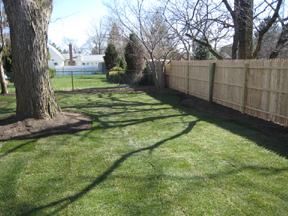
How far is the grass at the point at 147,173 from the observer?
284cm

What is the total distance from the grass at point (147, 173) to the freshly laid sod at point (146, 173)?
0.01 meters

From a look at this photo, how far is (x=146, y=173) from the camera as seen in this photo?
12.0ft

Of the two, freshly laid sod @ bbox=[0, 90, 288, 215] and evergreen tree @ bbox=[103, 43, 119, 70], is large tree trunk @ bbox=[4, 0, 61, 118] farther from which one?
evergreen tree @ bbox=[103, 43, 119, 70]

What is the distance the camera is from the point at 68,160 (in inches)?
164

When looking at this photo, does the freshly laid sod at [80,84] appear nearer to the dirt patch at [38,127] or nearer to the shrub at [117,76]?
the shrub at [117,76]

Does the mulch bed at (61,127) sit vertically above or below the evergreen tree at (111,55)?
below

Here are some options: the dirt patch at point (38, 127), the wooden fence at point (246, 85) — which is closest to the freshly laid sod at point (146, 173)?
the dirt patch at point (38, 127)

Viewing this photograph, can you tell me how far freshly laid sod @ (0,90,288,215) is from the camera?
112 inches

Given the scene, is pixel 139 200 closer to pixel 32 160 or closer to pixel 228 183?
pixel 228 183

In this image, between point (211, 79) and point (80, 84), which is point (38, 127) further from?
point (80, 84)

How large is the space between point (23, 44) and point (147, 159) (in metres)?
4.26

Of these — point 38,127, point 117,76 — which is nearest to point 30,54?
point 38,127

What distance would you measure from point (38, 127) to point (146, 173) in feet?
11.3

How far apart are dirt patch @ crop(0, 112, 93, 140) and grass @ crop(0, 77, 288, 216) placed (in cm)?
34
